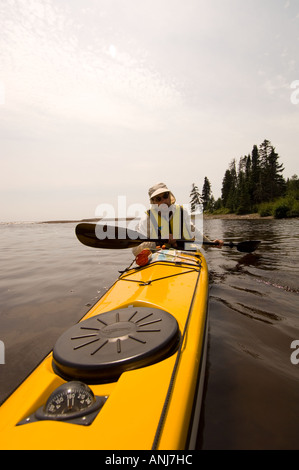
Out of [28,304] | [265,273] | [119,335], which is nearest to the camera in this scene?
[119,335]

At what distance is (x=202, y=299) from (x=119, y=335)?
1.25 meters

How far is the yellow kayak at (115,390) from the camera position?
3.38ft

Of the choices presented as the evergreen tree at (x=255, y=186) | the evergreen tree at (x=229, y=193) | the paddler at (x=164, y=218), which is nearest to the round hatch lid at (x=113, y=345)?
the paddler at (x=164, y=218)

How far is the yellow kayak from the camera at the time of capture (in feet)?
3.38

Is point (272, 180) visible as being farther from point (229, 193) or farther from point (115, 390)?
point (115, 390)

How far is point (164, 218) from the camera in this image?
4.70 m

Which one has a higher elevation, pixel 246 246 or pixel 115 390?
pixel 246 246

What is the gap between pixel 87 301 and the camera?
3.99 m

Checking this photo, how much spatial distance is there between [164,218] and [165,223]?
0.11 metres

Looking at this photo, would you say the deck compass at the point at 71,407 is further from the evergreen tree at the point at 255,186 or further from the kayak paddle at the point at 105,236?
the evergreen tree at the point at 255,186

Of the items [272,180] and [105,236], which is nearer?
[105,236]

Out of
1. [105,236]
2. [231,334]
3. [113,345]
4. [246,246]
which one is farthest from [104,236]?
[246,246]

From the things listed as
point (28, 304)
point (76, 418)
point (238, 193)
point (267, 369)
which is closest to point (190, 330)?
point (267, 369)
